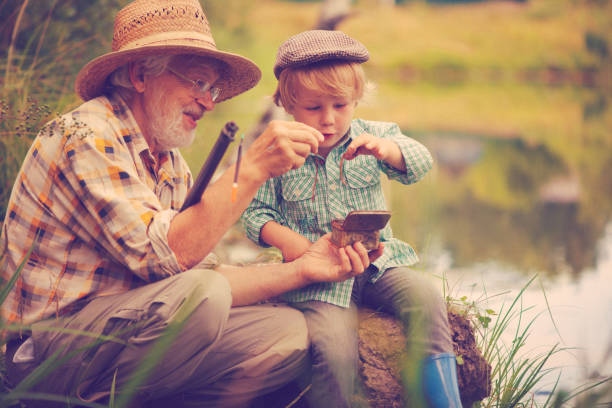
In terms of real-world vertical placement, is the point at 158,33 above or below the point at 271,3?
below

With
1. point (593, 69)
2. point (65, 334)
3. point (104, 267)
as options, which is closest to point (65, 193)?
point (104, 267)

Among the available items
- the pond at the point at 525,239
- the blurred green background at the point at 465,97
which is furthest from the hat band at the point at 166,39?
the pond at the point at 525,239

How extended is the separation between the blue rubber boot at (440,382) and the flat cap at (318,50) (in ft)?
4.13

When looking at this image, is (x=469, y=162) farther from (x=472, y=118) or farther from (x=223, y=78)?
(x=223, y=78)

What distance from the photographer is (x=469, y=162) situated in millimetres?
10859

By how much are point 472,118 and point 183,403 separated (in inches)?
615

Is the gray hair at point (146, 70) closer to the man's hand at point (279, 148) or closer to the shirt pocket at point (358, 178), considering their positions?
the man's hand at point (279, 148)

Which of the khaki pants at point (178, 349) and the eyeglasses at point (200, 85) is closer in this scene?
the khaki pants at point (178, 349)

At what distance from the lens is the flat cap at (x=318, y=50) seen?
2.45 metres

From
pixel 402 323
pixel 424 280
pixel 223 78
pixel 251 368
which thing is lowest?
pixel 251 368

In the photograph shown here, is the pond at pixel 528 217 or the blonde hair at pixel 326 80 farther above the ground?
the blonde hair at pixel 326 80

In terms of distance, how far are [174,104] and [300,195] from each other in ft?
2.11

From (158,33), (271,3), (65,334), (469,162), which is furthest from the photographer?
(271,3)

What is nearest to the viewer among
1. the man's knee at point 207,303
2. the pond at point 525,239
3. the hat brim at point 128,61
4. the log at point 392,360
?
the man's knee at point 207,303
